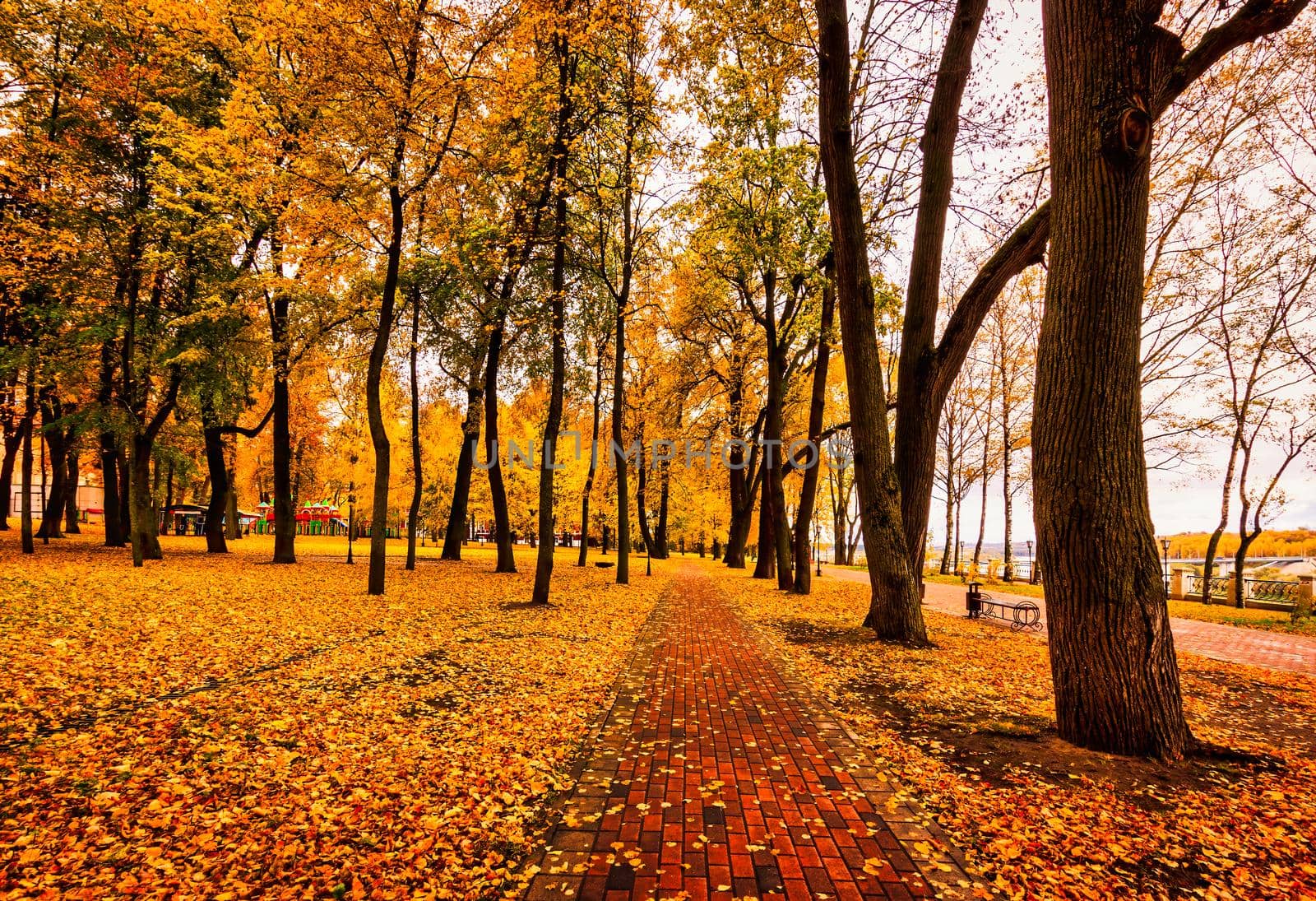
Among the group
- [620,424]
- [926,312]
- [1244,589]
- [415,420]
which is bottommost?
[1244,589]

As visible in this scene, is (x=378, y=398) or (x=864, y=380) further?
(x=378, y=398)

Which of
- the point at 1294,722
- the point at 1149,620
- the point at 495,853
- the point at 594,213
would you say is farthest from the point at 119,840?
the point at 594,213

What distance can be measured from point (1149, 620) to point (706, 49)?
8630mm

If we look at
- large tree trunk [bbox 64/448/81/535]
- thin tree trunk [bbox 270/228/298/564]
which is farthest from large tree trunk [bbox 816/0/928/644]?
large tree trunk [bbox 64/448/81/535]

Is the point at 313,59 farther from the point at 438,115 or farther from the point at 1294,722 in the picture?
the point at 1294,722

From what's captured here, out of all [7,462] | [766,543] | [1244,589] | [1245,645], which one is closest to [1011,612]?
[1245,645]

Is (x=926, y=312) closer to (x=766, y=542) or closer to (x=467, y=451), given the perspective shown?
(x=766, y=542)

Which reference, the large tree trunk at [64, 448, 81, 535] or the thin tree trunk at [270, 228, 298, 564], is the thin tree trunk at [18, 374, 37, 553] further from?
the large tree trunk at [64, 448, 81, 535]

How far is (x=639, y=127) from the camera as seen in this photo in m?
11.9

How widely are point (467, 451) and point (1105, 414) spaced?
764 inches

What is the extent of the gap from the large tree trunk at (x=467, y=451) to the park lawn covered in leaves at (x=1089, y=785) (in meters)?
13.4

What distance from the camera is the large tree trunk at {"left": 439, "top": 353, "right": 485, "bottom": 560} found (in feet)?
57.7

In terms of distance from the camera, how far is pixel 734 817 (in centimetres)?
321

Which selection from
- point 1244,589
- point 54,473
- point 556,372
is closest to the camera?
point 556,372
